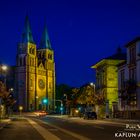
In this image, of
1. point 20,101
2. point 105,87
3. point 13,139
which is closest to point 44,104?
point 20,101

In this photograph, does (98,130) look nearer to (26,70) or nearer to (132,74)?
(132,74)

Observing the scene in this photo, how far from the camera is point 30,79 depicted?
187625mm

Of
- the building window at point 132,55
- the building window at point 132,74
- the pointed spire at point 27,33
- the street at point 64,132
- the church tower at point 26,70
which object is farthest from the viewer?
the pointed spire at point 27,33

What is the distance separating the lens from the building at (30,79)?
600 ft

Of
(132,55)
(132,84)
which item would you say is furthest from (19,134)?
(132,55)

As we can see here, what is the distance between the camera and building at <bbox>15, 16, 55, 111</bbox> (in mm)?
183000

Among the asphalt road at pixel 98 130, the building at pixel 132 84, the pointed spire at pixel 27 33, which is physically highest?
the pointed spire at pixel 27 33

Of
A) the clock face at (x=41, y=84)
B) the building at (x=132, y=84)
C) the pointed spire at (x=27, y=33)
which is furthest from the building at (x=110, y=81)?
the clock face at (x=41, y=84)

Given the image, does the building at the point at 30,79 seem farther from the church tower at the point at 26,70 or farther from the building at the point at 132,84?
the building at the point at 132,84

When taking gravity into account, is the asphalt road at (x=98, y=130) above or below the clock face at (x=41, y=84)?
below

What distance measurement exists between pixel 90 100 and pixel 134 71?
21.6 meters

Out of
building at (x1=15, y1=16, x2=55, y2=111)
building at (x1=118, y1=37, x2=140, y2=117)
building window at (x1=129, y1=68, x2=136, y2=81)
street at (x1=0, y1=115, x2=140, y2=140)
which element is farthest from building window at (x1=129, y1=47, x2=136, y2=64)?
building at (x1=15, y1=16, x2=55, y2=111)

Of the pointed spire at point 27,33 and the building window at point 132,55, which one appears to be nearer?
the building window at point 132,55

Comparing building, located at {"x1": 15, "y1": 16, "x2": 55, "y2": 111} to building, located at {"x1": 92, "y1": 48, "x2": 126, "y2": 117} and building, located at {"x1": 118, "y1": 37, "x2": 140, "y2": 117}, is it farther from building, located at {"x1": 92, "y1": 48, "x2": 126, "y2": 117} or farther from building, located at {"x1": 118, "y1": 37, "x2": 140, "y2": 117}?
building, located at {"x1": 118, "y1": 37, "x2": 140, "y2": 117}
